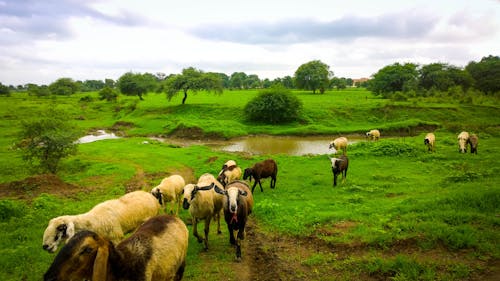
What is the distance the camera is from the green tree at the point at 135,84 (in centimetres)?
7097

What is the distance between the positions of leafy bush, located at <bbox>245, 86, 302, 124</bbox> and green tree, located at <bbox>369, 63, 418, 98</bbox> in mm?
31697

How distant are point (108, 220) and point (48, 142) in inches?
572

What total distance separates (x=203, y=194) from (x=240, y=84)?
12984 centimetres

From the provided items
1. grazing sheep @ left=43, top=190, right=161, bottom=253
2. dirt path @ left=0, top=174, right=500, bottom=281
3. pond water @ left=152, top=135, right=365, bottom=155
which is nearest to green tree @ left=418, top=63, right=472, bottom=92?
pond water @ left=152, top=135, right=365, bottom=155

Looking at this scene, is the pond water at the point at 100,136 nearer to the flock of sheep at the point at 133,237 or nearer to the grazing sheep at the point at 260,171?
the grazing sheep at the point at 260,171

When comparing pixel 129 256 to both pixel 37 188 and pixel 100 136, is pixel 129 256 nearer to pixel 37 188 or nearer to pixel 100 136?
pixel 37 188

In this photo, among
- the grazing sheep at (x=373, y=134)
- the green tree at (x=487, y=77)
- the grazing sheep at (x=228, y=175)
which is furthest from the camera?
the green tree at (x=487, y=77)

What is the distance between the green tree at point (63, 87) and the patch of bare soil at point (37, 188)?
291 ft

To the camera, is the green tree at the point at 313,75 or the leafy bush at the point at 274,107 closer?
the leafy bush at the point at 274,107

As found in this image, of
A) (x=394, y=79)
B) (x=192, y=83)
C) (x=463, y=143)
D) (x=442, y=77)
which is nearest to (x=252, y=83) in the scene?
(x=394, y=79)

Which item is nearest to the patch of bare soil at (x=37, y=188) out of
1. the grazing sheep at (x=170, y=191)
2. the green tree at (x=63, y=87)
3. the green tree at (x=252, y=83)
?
the grazing sheep at (x=170, y=191)

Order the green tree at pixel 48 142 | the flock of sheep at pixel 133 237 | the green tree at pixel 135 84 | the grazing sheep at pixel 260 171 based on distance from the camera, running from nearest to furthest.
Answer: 1. the flock of sheep at pixel 133 237
2. the grazing sheep at pixel 260 171
3. the green tree at pixel 48 142
4. the green tree at pixel 135 84

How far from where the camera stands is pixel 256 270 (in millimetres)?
8805

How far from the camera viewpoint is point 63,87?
94500mm
